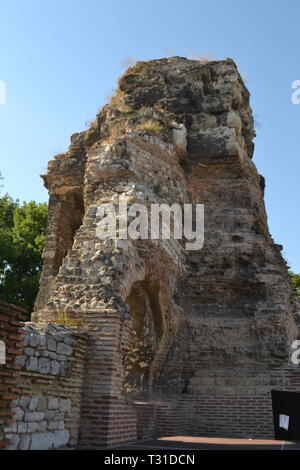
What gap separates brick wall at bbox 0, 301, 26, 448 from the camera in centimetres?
452

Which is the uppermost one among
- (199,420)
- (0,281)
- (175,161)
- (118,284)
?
(175,161)

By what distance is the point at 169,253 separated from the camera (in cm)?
921

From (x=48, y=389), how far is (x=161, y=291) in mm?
3763

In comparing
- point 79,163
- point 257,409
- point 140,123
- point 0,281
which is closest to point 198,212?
point 140,123

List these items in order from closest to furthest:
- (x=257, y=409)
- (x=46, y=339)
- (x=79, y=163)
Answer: (x=46, y=339) < (x=257, y=409) < (x=79, y=163)

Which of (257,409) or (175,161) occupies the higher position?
(175,161)

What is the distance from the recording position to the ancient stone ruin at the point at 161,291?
597 centimetres

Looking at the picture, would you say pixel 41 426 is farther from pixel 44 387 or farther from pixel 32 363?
pixel 32 363

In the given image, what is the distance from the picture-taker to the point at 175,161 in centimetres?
1064

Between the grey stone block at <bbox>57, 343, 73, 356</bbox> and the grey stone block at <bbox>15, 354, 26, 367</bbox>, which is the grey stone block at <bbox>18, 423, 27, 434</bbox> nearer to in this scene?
the grey stone block at <bbox>15, 354, 26, 367</bbox>

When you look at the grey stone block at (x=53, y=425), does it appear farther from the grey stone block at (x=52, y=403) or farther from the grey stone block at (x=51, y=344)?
the grey stone block at (x=51, y=344)

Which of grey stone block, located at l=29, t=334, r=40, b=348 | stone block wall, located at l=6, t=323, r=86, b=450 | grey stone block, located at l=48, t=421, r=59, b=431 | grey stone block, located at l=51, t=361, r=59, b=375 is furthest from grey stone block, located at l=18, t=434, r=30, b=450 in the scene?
grey stone block, located at l=29, t=334, r=40, b=348

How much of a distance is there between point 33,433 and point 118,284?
2504 mm
